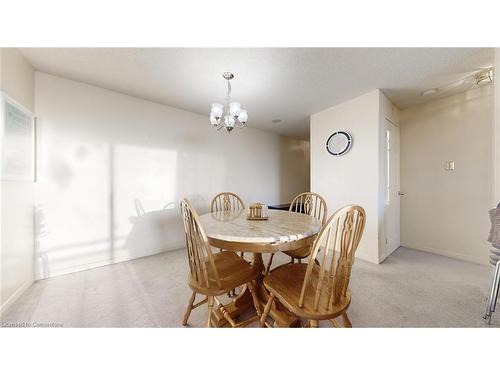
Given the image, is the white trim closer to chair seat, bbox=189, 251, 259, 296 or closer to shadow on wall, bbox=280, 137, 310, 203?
chair seat, bbox=189, 251, 259, 296

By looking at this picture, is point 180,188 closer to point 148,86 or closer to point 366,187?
point 148,86

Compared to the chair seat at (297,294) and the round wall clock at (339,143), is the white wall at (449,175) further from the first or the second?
the chair seat at (297,294)

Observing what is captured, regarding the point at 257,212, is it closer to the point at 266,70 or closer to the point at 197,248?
the point at 197,248

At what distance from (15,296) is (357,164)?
12.9 ft

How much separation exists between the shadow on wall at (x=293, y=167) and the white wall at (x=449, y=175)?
93.6 inches

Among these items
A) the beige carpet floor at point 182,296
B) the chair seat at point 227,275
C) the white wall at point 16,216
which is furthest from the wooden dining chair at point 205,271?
the white wall at point 16,216

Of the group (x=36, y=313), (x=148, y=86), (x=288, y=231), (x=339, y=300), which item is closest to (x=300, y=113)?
(x=148, y=86)

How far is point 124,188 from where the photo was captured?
2486mm

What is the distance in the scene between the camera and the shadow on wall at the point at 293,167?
4.71 meters

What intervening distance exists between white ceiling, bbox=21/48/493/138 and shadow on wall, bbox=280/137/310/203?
2117 millimetres

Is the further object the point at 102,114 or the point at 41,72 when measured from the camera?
the point at 102,114

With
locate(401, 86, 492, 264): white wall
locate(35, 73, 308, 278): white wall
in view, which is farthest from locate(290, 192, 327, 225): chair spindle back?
locate(401, 86, 492, 264): white wall
